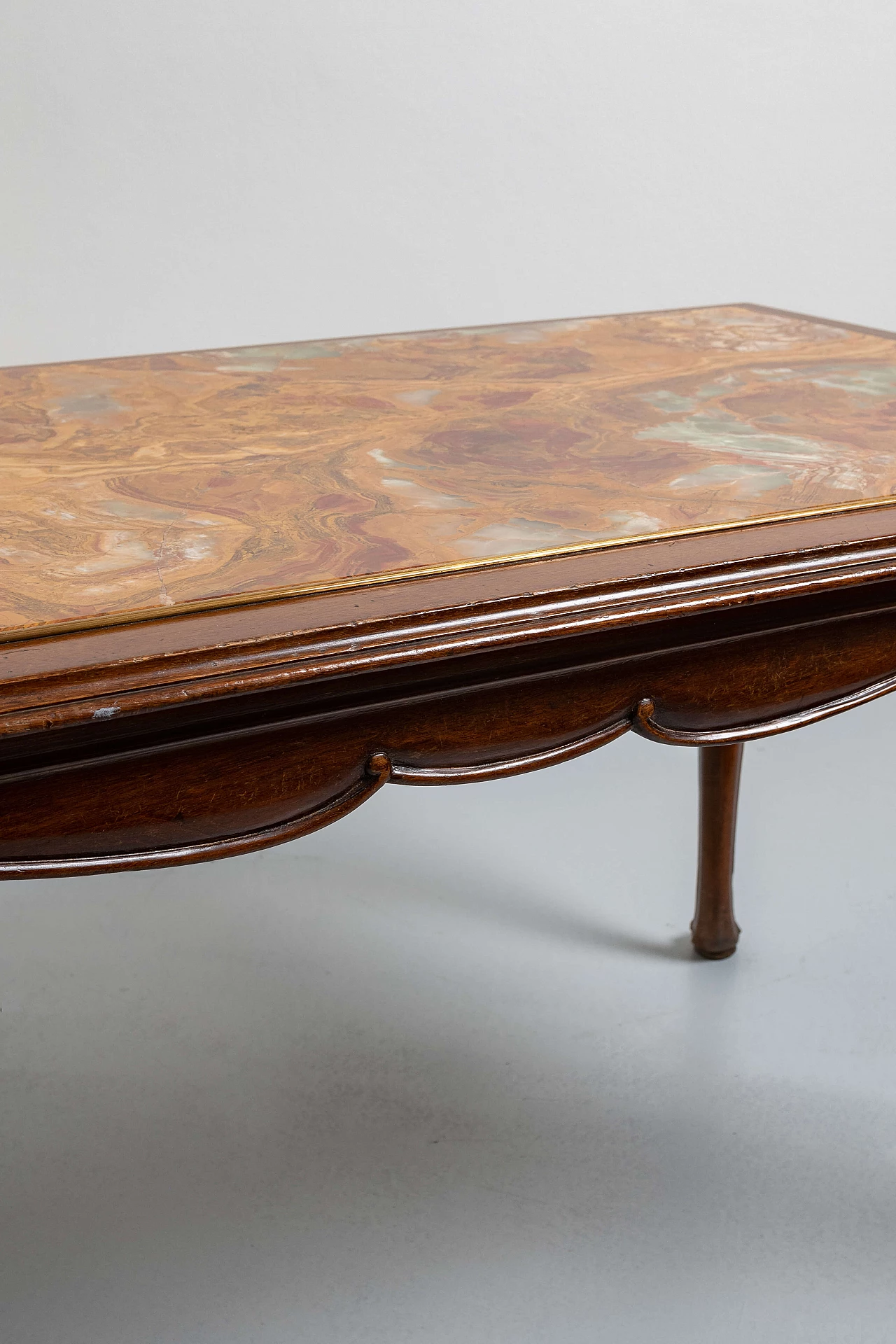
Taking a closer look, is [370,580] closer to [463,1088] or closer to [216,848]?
[216,848]

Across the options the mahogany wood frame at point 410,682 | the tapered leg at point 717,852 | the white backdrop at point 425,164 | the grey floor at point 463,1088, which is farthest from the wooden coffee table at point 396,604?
the white backdrop at point 425,164

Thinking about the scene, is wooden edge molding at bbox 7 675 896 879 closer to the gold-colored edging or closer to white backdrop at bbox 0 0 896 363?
the gold-colored edging

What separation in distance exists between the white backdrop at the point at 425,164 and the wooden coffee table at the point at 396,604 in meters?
1.80

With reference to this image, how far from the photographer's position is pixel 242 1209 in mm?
1446

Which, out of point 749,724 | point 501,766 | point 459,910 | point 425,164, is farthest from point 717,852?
point 425,164

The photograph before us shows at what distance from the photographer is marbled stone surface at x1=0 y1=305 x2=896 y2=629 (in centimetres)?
93

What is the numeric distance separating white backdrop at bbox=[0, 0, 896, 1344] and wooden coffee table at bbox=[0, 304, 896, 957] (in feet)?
2.24

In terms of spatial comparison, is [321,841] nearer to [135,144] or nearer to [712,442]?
[712,442]

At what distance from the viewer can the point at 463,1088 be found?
1.62m

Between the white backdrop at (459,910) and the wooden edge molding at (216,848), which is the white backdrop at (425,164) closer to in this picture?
the white backdrop at (459,910)

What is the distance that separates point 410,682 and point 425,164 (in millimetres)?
2429

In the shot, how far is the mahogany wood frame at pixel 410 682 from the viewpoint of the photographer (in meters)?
0.79

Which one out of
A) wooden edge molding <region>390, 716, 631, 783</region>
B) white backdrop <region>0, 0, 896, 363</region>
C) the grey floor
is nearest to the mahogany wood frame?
wooden edge molding <region>390, 716, 631, 783</region>

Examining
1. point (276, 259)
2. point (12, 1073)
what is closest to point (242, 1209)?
point (12, 1073)
